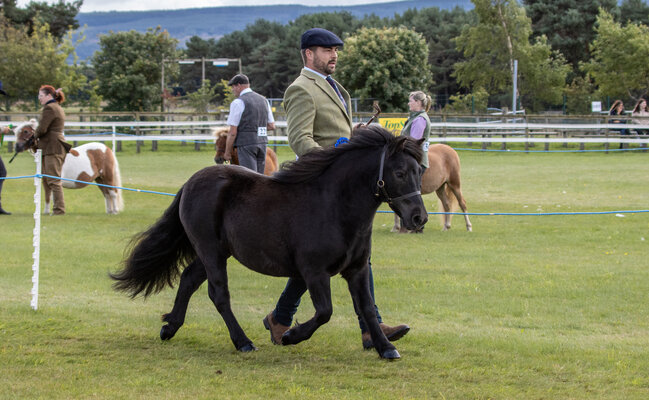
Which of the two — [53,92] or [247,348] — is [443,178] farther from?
[247,348]

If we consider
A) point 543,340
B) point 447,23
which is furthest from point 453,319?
point 447,23

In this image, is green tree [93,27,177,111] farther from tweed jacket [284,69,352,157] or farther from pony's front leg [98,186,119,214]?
Answer: tweed jacket [284,69,352,157]

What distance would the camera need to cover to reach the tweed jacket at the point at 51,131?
12812mm

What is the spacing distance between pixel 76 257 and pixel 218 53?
8216 cm

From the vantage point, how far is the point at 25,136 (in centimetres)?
1365

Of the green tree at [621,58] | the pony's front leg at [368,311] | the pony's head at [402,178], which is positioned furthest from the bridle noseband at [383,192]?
the green tree at [621,58]

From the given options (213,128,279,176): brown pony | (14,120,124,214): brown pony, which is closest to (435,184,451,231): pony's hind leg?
(213,128,279,176): brown pony

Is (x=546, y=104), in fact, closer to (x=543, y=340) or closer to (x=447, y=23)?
(x=447, y=23)

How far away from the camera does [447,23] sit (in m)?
79.8

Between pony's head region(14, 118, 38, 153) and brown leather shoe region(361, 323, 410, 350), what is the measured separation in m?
9.60

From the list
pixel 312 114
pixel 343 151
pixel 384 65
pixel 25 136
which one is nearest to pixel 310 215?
pixel 343 151

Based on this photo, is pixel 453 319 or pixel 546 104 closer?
pixel 453 319

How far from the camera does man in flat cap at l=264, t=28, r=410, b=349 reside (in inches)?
214

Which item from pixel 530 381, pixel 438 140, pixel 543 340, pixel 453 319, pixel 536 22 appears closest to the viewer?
pixel 530 381
